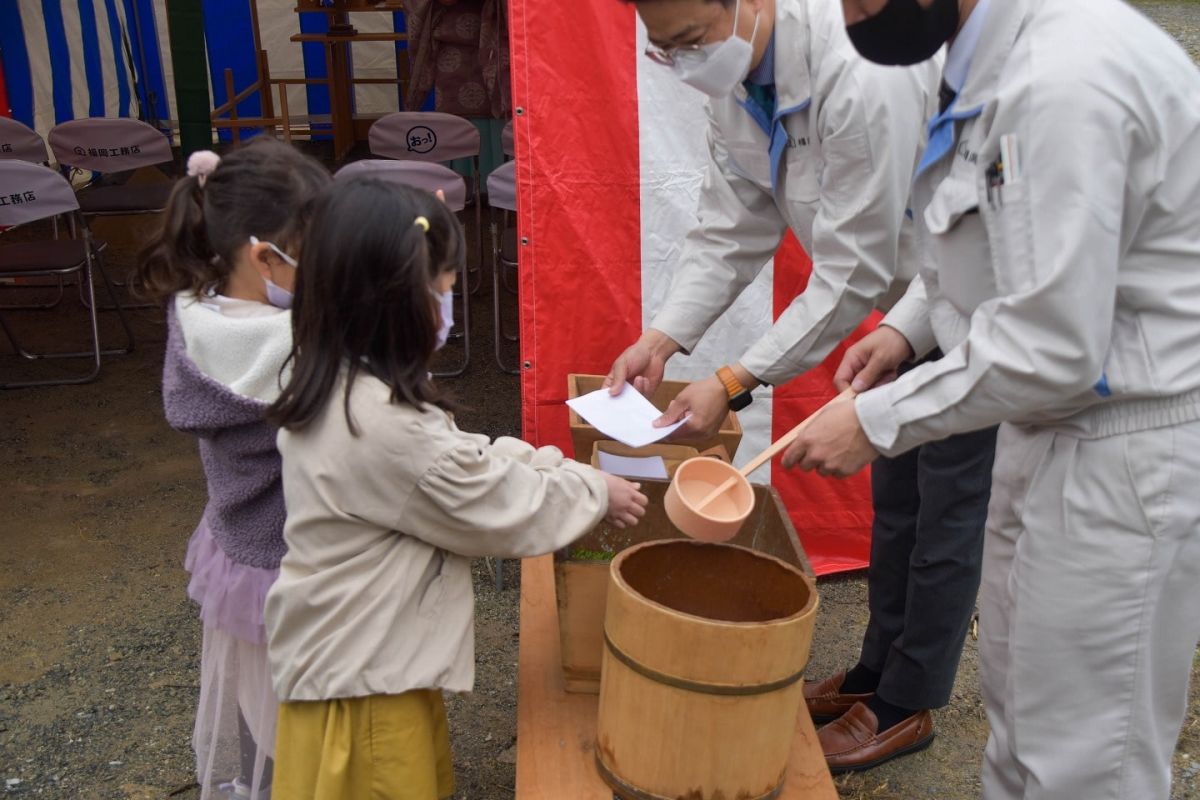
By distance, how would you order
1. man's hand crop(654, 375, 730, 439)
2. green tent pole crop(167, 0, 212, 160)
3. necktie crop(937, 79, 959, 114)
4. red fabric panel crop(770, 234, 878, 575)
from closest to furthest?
necktie crop(937, 79, 959, 114)
man's hand crop(654, 375, 730, 439)
red fabric panel crop(770, 234, 878, 575)
green tent pole crop(167, 0, 212, 160)

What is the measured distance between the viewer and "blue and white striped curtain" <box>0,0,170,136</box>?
7.45 m

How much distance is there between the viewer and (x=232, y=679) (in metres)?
1.98

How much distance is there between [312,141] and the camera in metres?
9.70

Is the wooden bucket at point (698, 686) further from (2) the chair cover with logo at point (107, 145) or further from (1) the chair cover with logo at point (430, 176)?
(2) the chair cover with logo at point (107, 145)

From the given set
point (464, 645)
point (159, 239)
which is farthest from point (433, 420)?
point (159, 239)

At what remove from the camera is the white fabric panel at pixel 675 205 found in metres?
2.83

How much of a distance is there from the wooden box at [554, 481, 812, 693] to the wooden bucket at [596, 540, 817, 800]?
11cm

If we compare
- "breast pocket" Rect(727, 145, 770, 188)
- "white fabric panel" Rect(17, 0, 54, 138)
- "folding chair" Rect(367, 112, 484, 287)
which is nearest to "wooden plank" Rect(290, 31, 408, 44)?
"white fabric panel" Rect(17, 0, 54, 138)

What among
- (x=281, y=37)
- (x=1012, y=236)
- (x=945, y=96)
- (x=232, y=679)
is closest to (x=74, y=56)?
(x=281, y=37)

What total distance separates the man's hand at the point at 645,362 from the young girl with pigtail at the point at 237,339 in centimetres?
75

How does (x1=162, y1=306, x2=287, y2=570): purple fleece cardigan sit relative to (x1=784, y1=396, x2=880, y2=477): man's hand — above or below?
below

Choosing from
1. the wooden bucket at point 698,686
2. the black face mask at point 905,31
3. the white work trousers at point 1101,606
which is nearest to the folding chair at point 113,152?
the wooden bucket at point 698,686

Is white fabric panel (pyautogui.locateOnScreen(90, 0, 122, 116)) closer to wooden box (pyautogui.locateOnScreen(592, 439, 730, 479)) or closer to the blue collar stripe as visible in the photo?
wooden box (pyautogui.locateOnScreen(592, 439, 730, 479))

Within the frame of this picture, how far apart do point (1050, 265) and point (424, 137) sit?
14.0 ft
